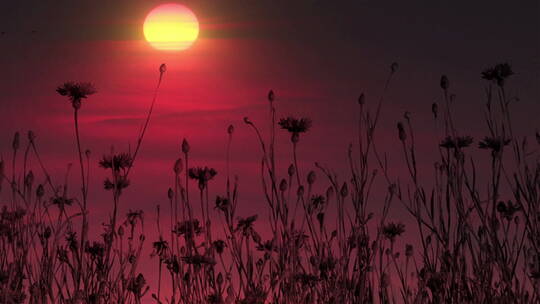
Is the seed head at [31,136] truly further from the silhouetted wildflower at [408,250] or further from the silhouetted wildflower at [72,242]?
the silhouetted wildflower at [408,250]

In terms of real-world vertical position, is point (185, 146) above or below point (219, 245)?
above

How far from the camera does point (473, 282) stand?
381cm

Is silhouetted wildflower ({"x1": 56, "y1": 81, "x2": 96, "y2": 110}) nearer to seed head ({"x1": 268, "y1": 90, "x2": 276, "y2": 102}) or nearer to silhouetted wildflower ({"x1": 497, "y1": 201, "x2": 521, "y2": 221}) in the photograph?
seed head ({"x1": 268, "y1": 90, "x2": 276, "y2": 102})

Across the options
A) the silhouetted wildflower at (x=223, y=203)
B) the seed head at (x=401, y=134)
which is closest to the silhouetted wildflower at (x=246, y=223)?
the silhouetted wildflower at (x=223, y=203)

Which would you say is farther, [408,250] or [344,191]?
[408,250]

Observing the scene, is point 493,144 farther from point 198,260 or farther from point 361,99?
point 198,260

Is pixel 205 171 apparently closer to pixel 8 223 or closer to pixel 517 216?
pixel 8 223

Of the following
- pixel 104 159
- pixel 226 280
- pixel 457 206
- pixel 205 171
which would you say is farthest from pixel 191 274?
pixel 457 206

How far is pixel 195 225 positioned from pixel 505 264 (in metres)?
2.12

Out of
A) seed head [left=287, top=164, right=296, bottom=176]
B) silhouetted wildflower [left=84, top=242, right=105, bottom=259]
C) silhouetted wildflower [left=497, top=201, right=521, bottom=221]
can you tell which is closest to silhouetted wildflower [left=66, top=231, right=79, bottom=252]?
silhouetted wildflower [left=84, top=242, right=105, bottom=259]

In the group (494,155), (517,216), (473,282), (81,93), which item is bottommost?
(473,282)

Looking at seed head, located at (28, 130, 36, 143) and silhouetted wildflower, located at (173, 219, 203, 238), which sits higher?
seed head, located at (28, 130, 36, 143)

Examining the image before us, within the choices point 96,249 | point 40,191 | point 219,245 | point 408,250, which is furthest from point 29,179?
point 408,250

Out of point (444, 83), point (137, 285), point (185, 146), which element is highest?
point (444, 83)
